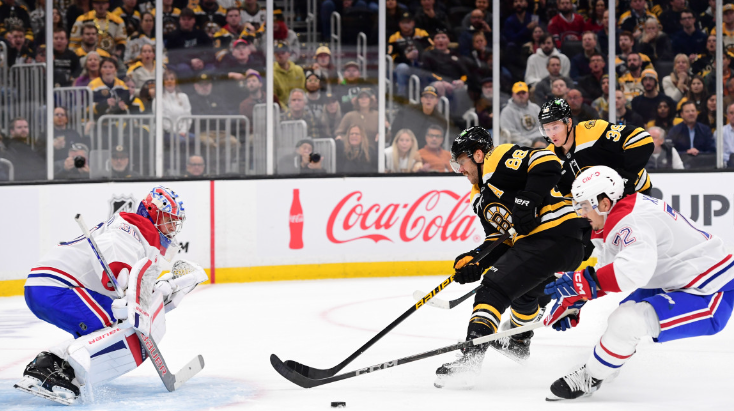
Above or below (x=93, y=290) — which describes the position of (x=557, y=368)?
below

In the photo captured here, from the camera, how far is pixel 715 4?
25.9 feet

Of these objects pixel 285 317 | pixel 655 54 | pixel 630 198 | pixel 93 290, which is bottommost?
pixel 285 317

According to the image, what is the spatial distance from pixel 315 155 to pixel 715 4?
12.5 ft

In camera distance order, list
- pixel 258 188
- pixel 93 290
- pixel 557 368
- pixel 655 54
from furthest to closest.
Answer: pixel 655 54 → pixel 258 188 → pixel 557 368 → pixel 93 290

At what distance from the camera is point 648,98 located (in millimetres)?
7922

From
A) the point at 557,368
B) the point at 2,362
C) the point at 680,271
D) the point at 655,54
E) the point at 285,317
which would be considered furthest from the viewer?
the point at 655,54

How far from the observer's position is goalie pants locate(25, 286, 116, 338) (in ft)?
10.3

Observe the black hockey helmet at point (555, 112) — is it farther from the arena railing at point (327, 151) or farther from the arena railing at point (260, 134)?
the arena railing at point (260, 134)

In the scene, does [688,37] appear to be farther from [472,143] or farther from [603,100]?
[472,143]

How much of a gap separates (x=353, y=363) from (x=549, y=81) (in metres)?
A: 4.61

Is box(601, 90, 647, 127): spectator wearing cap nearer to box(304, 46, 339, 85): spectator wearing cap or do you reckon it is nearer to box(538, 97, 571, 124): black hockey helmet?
box(304, 46, 339, 85): spectator wearing cap

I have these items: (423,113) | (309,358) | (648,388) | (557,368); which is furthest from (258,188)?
(648,388)

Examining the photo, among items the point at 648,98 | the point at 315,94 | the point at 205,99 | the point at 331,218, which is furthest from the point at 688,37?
the point at 205,99

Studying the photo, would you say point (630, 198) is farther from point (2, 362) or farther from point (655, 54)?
point (655, 54)
